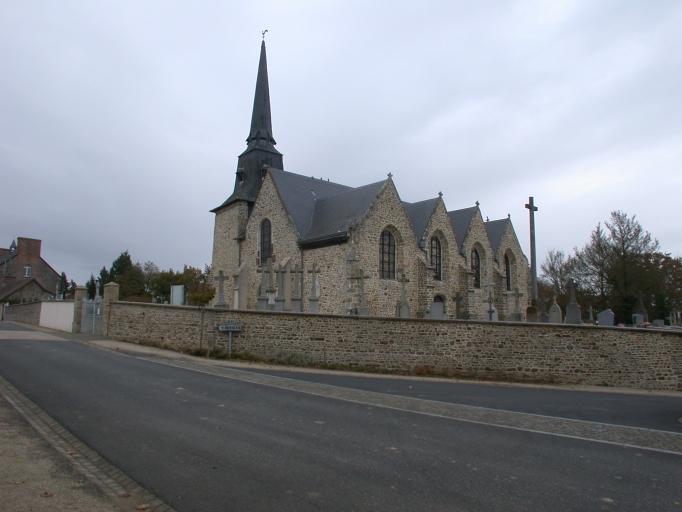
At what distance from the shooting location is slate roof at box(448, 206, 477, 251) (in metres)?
31.2

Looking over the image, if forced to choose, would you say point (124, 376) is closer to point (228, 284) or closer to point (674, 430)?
point (674, 430)

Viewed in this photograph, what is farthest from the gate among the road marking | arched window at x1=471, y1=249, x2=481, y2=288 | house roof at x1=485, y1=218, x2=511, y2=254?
house roof at x1=485, y1=218, x2=511, y2=254

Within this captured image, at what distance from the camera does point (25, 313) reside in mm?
37250

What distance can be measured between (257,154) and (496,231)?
17730mm

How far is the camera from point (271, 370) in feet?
44.6

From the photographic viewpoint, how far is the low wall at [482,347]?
14.9m

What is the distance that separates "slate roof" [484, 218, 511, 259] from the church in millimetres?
81

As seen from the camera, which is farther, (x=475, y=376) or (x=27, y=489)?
(x=475, y=376)

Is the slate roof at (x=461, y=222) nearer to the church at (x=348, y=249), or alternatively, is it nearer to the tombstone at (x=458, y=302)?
the church at (x=348, y=249)

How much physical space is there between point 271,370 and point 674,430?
9289 millimetres

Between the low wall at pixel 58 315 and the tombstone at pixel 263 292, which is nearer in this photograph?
the tombstone at pixel 263 292

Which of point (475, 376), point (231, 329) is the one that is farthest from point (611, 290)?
point (231, 329)

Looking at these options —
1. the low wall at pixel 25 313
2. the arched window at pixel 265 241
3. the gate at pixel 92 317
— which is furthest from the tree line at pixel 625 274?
the low wall at pixel 25 313

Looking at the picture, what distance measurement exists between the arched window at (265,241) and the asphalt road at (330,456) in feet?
55.4
